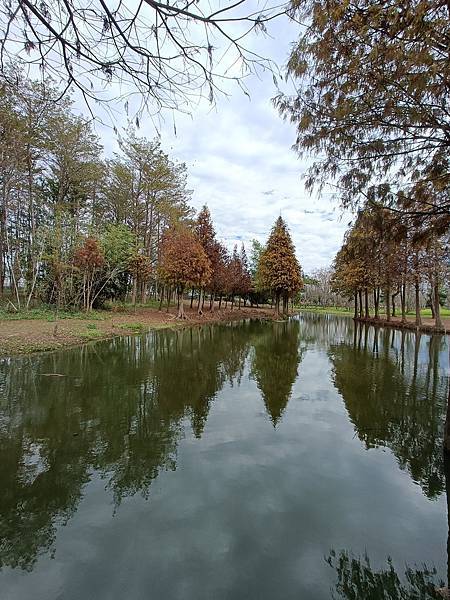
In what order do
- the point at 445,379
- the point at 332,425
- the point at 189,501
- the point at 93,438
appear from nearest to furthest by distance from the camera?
the point at 189,501, the point at 93,438, the point at 332,425, the point at 445,379

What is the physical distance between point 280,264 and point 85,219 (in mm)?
16900

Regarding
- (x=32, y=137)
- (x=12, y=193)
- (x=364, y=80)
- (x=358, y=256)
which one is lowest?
(x=358, y=256)

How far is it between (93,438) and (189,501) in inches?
74.8

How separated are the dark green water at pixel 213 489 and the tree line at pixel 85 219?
10.1 metres

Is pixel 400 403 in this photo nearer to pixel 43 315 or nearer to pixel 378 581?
pixel 378 581

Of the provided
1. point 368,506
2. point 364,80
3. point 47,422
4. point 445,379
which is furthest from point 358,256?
point 445,379

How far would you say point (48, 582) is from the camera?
2.27 meters

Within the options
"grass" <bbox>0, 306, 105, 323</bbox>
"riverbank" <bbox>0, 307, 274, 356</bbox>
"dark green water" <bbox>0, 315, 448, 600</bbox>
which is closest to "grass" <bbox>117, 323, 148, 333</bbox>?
"riverbank" <bbox>0, 307, 274, 356</bbox>

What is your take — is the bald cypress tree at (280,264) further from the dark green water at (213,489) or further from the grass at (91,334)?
the dark green water at (213,489)

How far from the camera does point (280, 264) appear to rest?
Answer: 29.8 metres

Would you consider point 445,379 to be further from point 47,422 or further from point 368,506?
point 47,422

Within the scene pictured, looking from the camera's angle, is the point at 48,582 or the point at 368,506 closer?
the point at 48,582

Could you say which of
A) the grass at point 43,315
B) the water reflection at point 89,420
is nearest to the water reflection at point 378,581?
the water reflection at point 89,420

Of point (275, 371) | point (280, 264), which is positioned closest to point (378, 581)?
point (275, 371)
